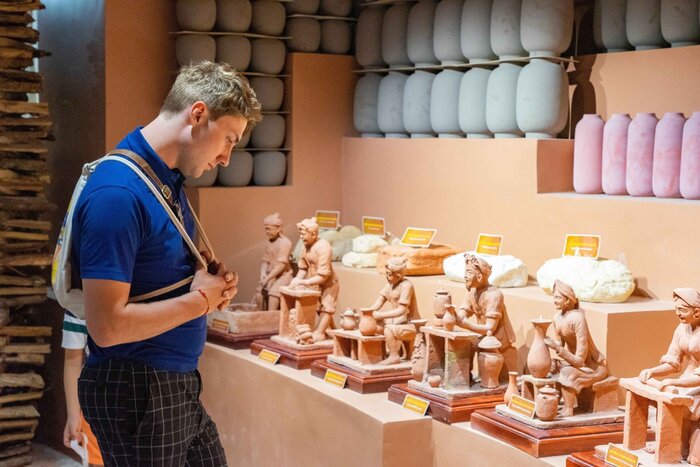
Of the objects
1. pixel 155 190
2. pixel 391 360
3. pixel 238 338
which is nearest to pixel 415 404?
pixel 391 360

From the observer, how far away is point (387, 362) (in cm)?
405

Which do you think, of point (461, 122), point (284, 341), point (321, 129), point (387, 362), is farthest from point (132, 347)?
point (321, 129)

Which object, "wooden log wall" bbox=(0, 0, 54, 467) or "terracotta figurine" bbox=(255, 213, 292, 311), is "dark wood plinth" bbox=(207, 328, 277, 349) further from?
"wooden log wall" bbox=(0, 0, 54, 467)

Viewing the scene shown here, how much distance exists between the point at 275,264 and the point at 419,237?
0.79 metres

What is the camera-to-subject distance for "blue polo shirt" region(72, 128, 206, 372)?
2.05 metres

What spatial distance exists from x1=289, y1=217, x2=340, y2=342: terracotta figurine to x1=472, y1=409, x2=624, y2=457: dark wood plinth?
1417 millimetres

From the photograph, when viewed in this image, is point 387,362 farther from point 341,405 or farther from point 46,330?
point 46,330

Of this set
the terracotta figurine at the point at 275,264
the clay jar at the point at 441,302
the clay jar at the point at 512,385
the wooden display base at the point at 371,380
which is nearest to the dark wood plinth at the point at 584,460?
the clay jar at the point at 512,385

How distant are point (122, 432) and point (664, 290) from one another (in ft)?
8.08

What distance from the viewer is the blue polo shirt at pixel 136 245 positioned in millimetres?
2047

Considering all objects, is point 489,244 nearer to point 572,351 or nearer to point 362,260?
point 362,260

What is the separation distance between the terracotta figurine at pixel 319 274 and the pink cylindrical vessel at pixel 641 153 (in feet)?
4.75

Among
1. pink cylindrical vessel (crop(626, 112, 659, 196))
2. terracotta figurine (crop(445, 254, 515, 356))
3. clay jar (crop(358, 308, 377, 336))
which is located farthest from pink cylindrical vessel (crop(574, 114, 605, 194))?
clay jar (crop(358, 308, 377, 336))

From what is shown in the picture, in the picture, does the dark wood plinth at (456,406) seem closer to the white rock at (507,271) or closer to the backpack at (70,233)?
the white rock at (507,271)
